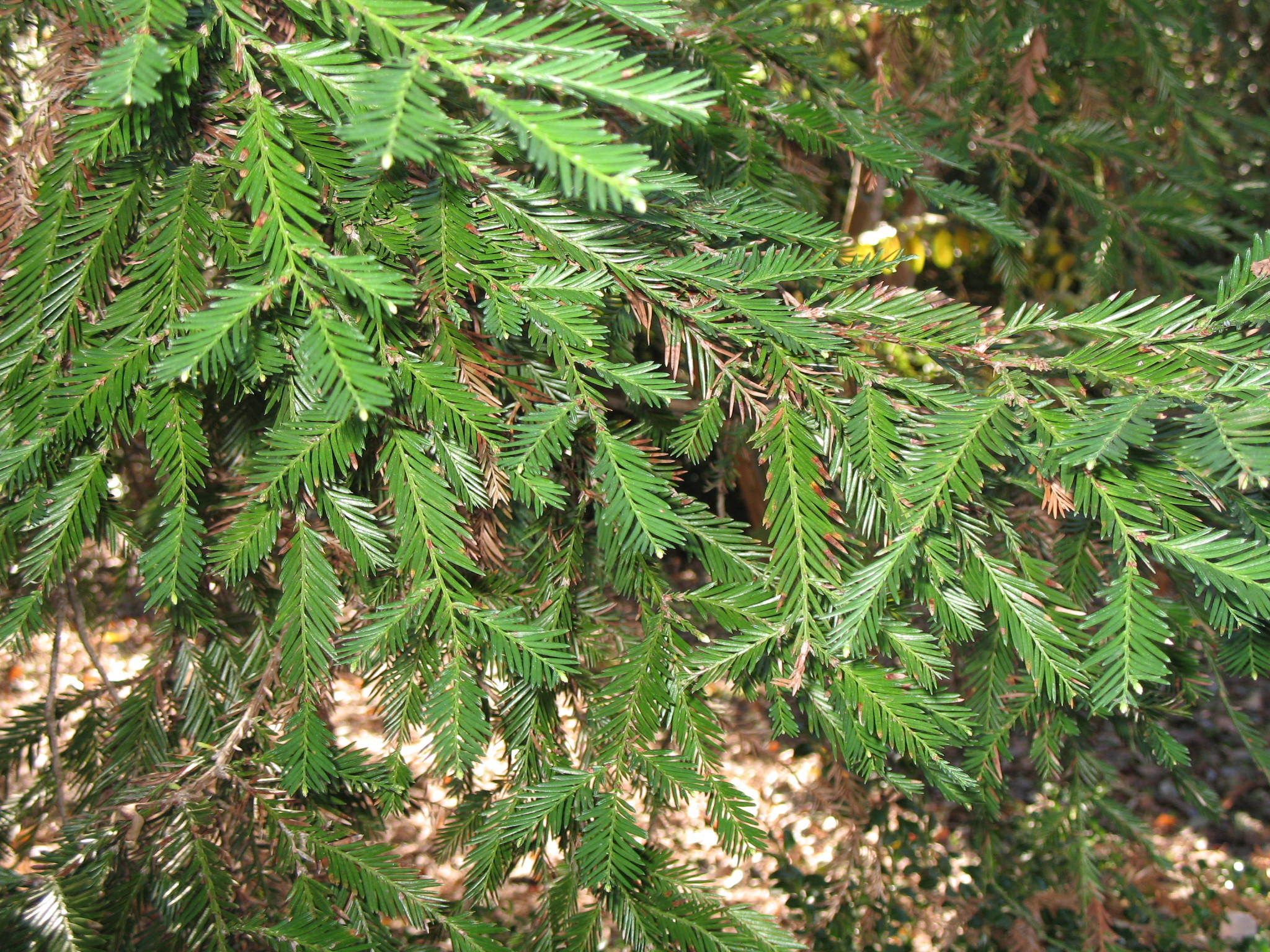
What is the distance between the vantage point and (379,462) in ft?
2.73

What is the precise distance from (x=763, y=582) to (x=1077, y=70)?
156cm

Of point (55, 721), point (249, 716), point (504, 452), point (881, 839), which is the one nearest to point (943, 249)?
point (881, 839)

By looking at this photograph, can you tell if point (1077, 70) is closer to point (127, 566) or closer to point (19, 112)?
point (19, 112)

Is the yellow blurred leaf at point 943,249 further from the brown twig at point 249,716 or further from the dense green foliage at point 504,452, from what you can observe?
the brown twig at point 249,716

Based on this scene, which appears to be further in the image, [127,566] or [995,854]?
[995,854]

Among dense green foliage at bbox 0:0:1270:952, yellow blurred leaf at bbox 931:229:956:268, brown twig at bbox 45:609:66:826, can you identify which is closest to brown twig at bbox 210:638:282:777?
dense green foliage at bbox 0:0:1270:952

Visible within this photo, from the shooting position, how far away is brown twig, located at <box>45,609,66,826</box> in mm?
1139

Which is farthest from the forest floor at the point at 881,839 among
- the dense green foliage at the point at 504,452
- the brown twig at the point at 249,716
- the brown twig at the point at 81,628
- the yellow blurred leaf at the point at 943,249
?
the yellow blurred leaf at the point at 943,249

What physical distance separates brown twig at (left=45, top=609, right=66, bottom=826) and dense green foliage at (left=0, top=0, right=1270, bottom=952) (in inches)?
5.0

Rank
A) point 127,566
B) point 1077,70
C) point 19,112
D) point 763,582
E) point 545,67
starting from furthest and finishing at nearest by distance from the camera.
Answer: point 1077,70 → point 127,566 → point 19,112 → point 763,582 → point 545,67

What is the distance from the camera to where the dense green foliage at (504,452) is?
0.69 m

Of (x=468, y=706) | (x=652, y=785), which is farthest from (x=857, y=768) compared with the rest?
(x=468, y=706)

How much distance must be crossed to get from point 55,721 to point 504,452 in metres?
0.86

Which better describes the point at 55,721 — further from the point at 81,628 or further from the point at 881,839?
the point at 881,839
